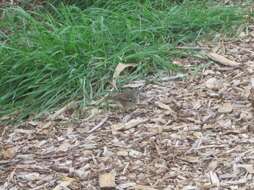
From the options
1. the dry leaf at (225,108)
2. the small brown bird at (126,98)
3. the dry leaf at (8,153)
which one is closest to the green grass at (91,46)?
the small brown bird at (126,98)

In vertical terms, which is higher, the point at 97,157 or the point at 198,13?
the point at 198,13

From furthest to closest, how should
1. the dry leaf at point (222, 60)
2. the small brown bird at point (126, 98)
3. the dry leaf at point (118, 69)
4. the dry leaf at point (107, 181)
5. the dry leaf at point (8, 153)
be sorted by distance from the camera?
the dry leaf at point (222, 60)
the dry leaf at point (118, 69)
the small brown bird at point (126, 98)
the dry leaf at point (8, 153)
the dry leaf at point (107, 181)

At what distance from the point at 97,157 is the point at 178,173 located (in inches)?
17.5

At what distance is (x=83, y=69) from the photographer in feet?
13.2

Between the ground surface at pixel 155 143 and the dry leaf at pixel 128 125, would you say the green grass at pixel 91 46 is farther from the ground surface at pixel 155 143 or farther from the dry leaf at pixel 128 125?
the dry leaf at pixel 128 125

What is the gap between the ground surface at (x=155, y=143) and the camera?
3.06 m

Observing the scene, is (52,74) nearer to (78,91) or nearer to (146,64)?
(78,91)

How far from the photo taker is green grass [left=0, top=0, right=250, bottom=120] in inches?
156

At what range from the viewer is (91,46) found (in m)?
4.18

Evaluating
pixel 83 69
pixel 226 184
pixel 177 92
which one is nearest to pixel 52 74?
pixel 83 69

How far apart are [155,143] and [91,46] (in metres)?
1.12

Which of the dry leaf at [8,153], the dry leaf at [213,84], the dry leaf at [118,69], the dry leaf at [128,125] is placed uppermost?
the dry leaf at [118,69]

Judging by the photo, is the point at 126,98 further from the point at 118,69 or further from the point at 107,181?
the point at 107,181

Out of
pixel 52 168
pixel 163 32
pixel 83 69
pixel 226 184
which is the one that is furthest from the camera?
pixel 163 32
